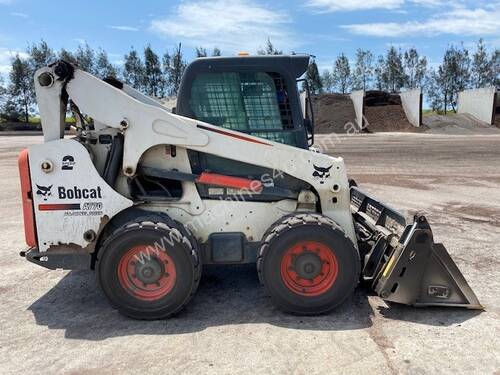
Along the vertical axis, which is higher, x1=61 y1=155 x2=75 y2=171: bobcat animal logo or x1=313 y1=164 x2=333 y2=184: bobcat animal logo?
x1=61 y1=155 x2=75 y2=171: bobcat animal logo

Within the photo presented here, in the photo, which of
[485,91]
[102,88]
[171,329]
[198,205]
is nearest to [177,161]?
[198,205]

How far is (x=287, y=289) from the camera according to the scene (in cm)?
425

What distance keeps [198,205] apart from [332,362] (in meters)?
1.90

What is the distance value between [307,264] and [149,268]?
4.68ft

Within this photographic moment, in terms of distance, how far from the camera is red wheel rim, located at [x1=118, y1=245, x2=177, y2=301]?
421 centimetres

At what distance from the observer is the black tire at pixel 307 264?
419cm

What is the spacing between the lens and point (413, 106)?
4116 cm

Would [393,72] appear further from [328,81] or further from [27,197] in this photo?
[27,197]

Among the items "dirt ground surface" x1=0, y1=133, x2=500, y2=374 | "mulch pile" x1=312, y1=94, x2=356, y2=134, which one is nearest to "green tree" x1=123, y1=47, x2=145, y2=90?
"mulch pile" x1=312, y1=94, x2=356, y2=134

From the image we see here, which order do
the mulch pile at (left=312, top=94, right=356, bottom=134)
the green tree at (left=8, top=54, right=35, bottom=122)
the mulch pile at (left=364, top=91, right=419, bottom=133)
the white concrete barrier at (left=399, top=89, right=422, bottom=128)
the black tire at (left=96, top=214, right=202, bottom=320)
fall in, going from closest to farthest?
the black tire at (left=96, top=214, right=202, bottom=320)
the white concrete barrier at (left=399, top=89, right=422, bottom=128)
the mulch pile at (left=364, top=91, right=419, bottom=133)
the mulch pile at (left=312, top=94, right=356, bottom=134)
the green tree at (left=8, top=54, right=35, bottom=122)

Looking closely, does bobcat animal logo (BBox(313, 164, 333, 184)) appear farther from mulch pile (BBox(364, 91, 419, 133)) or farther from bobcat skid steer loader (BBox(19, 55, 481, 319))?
mulch pile (BBox(364, 91, 419, 133))

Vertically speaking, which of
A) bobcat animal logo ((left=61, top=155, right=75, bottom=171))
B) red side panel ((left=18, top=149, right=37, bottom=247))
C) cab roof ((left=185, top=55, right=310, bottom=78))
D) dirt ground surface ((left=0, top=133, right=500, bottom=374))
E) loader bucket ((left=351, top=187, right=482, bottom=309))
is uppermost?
cab roof ((left=185, top=55, right=310, bottom=78))

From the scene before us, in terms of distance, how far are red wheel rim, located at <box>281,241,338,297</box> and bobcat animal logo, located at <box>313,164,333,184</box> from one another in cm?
65

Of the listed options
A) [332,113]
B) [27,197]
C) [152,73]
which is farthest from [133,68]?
[27,197]
